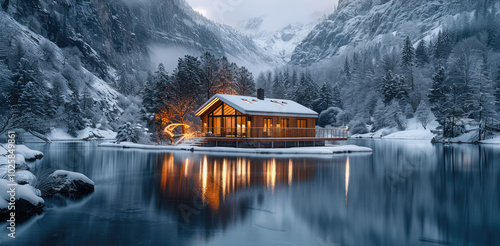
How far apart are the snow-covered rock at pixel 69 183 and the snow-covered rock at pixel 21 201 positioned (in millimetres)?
2829

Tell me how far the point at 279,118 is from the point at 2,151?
80.6 ft

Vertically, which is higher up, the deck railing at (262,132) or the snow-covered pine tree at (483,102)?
the snow-covered pine tree at (483,102)

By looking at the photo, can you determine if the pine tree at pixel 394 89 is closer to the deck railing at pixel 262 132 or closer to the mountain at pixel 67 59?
the deck railing at pixel 262 132

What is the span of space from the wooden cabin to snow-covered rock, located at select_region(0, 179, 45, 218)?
2429 cm

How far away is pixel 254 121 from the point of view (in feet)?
114

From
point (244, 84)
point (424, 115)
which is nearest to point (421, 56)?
point (424, 115)

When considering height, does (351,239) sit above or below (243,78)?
below

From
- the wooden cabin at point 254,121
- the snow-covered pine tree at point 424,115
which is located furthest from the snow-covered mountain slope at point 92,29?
the snow-covered pine tree at point 424,115

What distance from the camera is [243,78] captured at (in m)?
64.4

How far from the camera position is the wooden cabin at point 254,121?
34.4 meters

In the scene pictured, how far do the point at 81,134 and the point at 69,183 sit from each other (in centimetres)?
6384

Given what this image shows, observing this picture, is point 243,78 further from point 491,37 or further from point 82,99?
point 491,37

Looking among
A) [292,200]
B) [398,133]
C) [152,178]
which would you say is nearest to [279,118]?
[152,178]

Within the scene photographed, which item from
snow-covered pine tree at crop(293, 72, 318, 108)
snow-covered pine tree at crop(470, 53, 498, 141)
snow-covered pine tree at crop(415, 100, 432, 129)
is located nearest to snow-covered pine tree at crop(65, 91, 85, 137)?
snow-covered pine tree at crop(293, 72, 318, 108)
